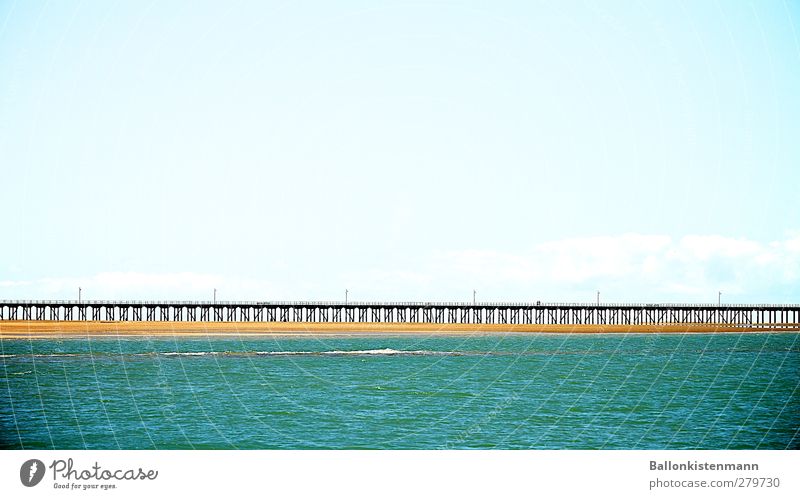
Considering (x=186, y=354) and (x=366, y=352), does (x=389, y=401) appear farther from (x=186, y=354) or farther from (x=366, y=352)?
(x=186, y=354)

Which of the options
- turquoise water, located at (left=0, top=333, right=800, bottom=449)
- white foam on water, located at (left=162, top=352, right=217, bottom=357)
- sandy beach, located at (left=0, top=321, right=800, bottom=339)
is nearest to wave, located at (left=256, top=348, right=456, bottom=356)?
turquoise water, located at (left=0, top=333, right=800, bottom=449)

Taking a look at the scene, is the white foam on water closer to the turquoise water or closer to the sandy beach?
the turquoise water

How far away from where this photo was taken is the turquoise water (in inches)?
1254

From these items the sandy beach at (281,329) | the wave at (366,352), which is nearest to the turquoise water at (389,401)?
the wave at (366,352)

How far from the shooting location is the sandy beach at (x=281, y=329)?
11031 cm
